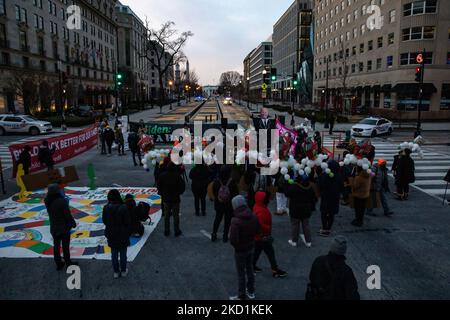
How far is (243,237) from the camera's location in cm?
581

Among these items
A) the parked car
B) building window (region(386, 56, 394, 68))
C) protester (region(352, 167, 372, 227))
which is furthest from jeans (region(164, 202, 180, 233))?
building window (region(386, 56, 394, 68))

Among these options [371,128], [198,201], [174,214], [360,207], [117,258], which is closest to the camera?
[117,258]

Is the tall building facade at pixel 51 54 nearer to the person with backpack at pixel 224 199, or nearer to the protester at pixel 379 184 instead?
the person with backpack at pixel 224 199

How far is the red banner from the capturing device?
1430cm

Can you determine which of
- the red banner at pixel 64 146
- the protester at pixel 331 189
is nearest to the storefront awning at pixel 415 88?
the red banner at pixel 64 146

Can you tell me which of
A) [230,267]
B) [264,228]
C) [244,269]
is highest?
[264,228]

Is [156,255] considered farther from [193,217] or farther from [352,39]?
[352,39]

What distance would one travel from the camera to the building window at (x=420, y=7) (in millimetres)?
42781

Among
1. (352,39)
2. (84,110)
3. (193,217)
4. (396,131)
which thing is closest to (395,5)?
(352,39)

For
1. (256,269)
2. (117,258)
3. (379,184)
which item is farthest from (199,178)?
(379,184)

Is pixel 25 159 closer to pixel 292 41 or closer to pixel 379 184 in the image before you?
pixel 379 184

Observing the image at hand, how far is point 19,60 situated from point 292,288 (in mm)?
56030

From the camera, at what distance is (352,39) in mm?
61656

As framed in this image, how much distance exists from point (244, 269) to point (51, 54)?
6506cm
